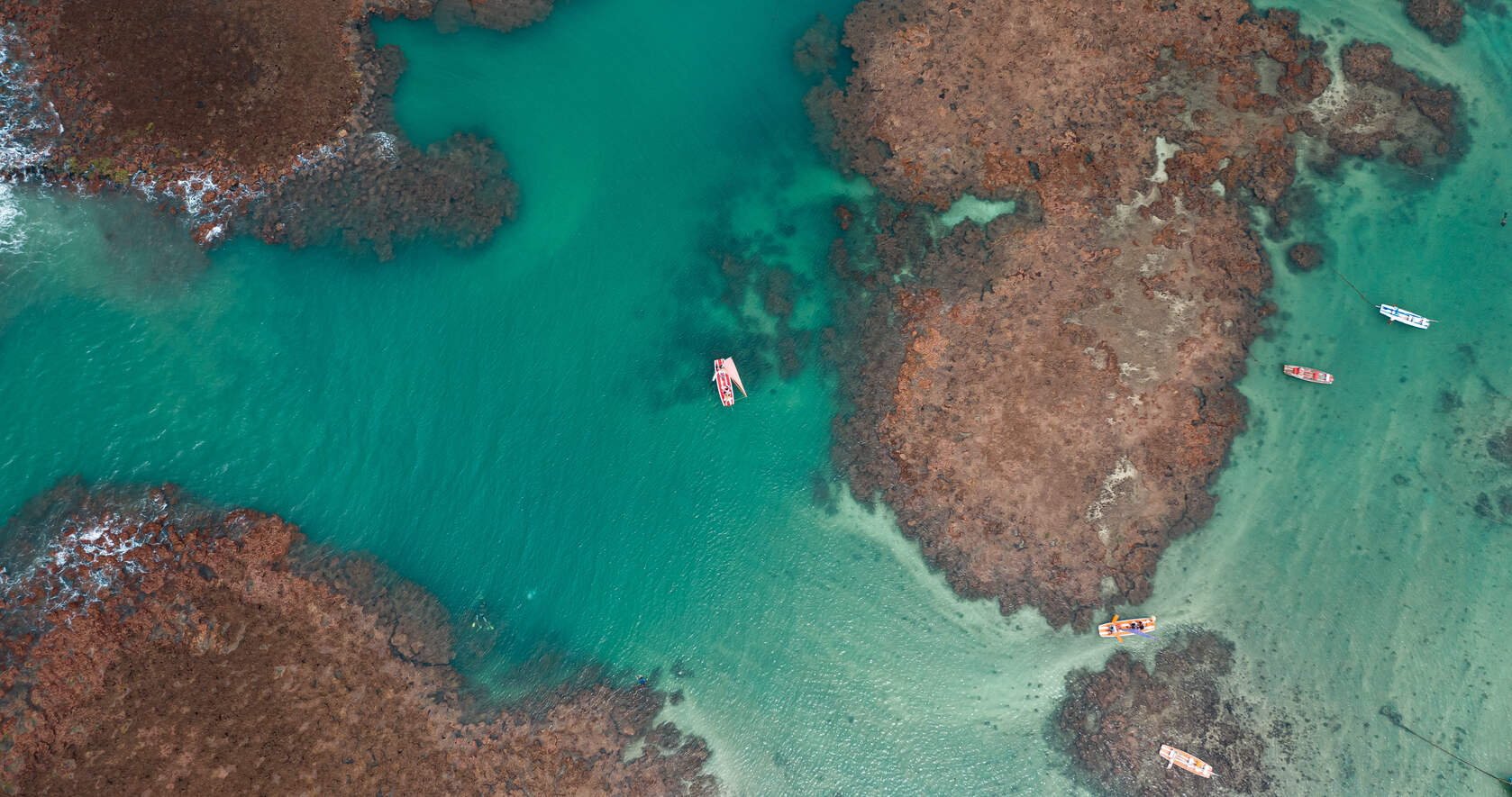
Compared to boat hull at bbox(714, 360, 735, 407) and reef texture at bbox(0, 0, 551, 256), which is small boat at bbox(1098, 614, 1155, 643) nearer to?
boat hull at bbox(714, 360, 735, 407)

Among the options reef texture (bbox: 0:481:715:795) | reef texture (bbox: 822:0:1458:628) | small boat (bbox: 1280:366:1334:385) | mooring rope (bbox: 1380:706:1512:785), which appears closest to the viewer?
reef texture (bbox: 0:481:715:795)

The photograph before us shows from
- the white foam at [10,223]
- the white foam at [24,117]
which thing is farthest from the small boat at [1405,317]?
the white foam at [10,223]

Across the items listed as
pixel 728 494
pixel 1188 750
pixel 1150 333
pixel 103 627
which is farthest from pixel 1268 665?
pixel 103 627

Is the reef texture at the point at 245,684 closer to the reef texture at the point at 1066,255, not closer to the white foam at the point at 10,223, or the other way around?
the white foam at the point at 10,223

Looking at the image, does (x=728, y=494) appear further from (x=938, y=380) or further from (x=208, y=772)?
(x=208, y=772)

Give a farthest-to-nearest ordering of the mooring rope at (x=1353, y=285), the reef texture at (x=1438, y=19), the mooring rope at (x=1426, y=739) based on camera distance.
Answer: the reef texture at (x=1438, y=19) < the mooring rope at (x=1353, y=285) < the mooring rope at (x=1426, y=739)

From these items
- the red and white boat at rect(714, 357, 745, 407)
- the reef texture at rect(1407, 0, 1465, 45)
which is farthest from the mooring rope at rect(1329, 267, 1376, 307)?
the red and white boat at rect(714, 357, 745, 407)
